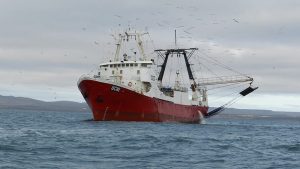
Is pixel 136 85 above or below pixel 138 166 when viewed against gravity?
above

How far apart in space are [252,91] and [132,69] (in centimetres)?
2113

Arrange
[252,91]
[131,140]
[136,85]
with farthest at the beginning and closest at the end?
[252,91]
[136,85]
[131,140]

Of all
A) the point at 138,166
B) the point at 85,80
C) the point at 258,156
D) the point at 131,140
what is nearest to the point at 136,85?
the point at 85,80

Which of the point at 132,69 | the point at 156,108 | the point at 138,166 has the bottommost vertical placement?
the point at 138,166

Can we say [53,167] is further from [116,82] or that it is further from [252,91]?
[252,91]

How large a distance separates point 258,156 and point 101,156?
9487 mm

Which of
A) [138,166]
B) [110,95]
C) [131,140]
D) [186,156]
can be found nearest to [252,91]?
[110,95]

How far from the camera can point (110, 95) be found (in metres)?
61.0

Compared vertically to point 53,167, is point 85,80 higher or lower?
higher

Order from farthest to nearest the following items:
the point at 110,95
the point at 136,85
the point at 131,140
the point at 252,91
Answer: the point at 252,91 < the point at 136,85 < the point at 110,95 < the point at 131,140

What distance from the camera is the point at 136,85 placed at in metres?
64.9

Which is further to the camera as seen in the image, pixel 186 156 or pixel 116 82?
pixel 116 82

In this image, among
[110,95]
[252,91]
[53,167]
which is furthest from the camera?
[252,91]

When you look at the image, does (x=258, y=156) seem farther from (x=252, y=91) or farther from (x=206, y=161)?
(x=252, y=91)
